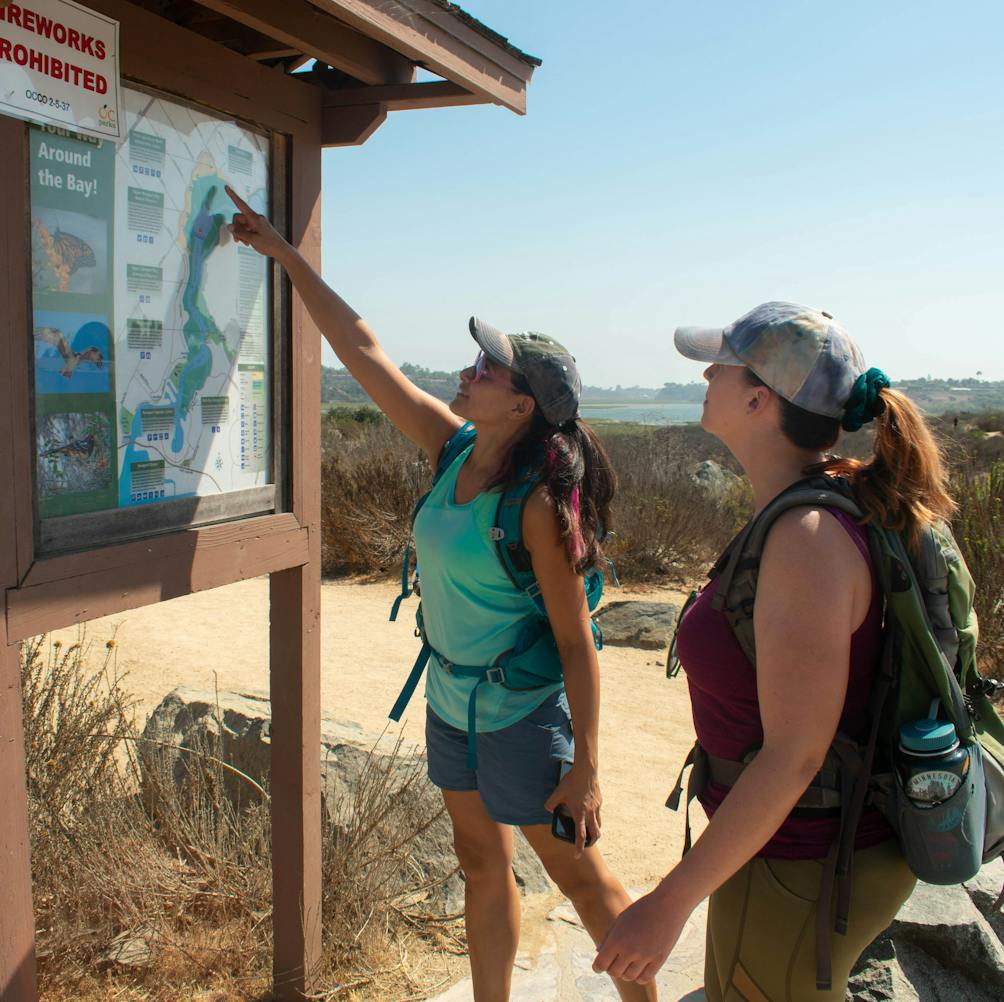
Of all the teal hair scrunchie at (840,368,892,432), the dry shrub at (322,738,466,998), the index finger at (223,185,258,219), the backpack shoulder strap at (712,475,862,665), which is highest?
the index finger at (223,185,258,219)

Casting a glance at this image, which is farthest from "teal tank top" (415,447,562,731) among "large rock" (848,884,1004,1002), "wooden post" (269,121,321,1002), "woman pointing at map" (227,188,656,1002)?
"large rock" (848,884,1004,1002)

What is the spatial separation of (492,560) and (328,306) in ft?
2.59

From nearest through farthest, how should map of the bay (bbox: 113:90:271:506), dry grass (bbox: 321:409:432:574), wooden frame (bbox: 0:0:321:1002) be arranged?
wooden frame (bbox: 0:0:321:1002) → map of the bay (bbox: 113:90:271:506) → dry grass (bbox: 321:409:432:574)

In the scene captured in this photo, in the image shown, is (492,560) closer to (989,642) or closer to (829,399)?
(829,399)

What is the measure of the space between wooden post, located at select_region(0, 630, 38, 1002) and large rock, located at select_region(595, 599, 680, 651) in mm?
6305

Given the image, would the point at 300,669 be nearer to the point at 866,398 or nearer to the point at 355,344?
the point at 355,344

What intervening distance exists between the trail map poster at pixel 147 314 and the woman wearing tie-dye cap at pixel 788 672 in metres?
1.11

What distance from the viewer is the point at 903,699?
1.61 metres

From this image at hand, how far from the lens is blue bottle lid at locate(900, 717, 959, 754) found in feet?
5.12

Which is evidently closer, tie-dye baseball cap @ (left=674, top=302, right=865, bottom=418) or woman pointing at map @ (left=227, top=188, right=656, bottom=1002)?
tie-dye baseball cap @ (left=674, top=302, right=865, bottom=418)

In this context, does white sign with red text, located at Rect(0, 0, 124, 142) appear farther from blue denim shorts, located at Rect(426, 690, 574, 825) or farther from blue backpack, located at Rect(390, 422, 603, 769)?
blue denim shorts, located at Rect(426, 690, 574, 825)

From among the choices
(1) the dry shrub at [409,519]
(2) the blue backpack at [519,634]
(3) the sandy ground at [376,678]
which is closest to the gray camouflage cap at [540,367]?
(2) the blue backpack at [519,634]

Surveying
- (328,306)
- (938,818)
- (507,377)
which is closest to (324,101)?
(328,306)

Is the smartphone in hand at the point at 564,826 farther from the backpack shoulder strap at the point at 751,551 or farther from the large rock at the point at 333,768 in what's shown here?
the large rock at the point at 333,768
